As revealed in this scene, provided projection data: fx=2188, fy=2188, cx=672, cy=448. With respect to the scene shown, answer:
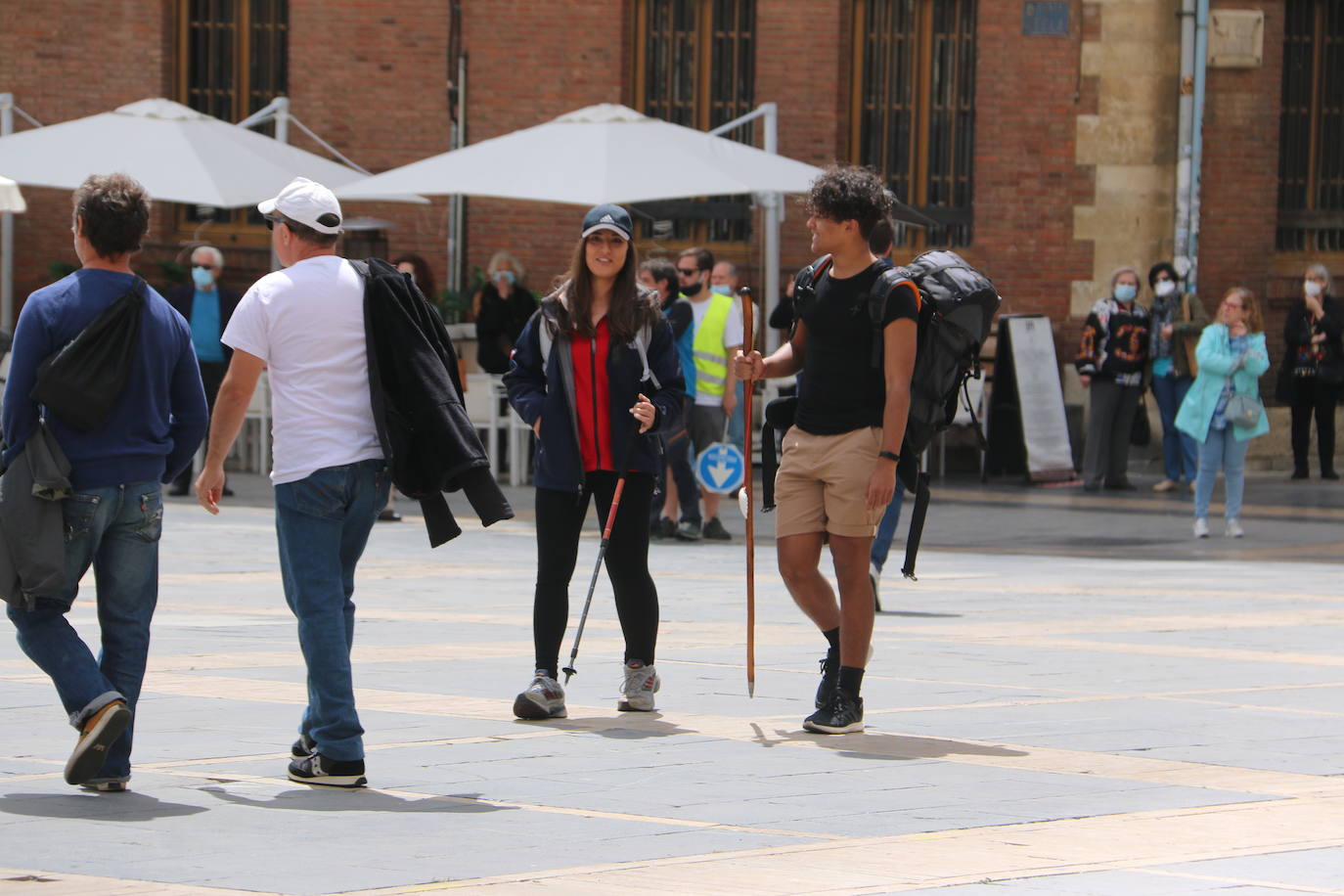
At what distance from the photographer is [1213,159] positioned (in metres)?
21.2

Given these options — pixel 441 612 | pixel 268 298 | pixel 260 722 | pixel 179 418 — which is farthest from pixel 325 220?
pixel 441 612

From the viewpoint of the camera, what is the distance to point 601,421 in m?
7.53

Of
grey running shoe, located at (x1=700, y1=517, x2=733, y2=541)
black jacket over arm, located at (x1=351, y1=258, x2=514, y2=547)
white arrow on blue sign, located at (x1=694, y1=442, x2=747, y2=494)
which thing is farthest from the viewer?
grey running shoe, located at (x1=700, y1=517, x2=733, y2=541)

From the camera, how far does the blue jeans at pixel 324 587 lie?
20.1 feet

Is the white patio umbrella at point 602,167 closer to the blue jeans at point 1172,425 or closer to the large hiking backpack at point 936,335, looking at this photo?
the blue jeans at point 1172,425

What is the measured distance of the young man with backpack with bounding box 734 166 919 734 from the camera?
708 cm

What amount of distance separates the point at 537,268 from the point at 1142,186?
5.92 m

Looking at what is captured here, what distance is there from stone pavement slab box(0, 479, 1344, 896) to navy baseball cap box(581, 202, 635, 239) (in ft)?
5.45

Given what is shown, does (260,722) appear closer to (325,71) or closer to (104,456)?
(104,456)

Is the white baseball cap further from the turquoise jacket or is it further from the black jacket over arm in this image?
the turquoise jacket

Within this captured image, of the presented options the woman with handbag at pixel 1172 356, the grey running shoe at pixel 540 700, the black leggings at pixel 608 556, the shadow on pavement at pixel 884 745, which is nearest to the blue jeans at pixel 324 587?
the grey running shoe at pixel 540 700

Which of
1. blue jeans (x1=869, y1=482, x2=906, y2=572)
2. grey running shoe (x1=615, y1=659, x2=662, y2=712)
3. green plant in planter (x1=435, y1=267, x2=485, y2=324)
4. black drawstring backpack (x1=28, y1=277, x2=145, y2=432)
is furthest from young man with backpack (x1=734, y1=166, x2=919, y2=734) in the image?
green plant in planter (x1=435, y1=267, x2=485, y2=324)

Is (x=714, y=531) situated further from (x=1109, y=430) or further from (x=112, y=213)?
(x=112, y=213)

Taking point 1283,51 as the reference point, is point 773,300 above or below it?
below
